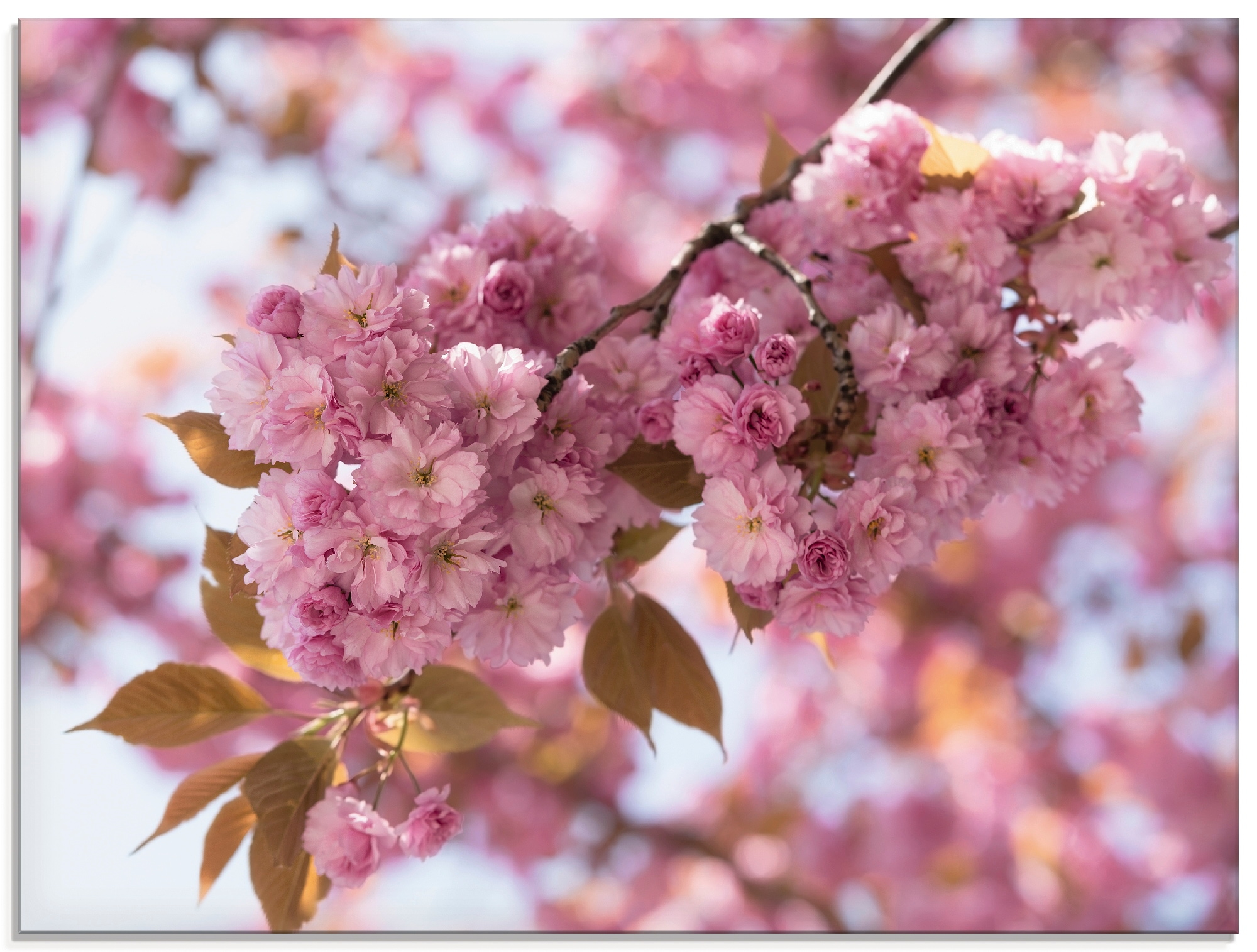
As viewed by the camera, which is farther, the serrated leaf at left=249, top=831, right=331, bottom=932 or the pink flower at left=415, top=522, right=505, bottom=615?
the serrated leaf at left=249, top=831, right=331, bottom=932

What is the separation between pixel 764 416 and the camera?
1.54 ft

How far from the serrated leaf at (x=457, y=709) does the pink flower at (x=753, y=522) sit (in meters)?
0.19

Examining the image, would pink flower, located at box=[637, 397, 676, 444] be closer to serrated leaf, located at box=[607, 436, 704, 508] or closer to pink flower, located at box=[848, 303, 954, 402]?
serrated leaf, located at box=[607, 436, 704, 508]

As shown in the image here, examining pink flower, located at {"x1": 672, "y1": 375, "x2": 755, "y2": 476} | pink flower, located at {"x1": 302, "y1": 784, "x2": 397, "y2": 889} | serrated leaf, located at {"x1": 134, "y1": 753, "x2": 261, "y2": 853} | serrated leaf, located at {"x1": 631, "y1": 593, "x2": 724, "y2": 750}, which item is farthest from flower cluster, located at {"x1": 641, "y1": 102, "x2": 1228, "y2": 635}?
serrated leaf, located at {"x1": 134, "y1": 753, "x2": 261, "y2": 853}

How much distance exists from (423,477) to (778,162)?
40 centimetres

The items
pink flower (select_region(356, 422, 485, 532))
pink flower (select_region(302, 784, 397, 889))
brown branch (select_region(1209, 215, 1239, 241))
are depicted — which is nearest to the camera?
pink flower (select_region(356, 422, 485, 532))

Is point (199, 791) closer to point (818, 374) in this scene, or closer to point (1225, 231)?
point (818, 374)

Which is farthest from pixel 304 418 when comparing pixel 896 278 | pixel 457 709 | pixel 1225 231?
pixel 1225 231

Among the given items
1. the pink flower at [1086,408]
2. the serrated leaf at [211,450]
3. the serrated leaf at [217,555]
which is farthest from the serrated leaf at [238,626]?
the pink flower at [1086,408]

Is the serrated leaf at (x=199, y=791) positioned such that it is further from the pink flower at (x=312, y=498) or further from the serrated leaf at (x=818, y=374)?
the serrated leaf at (x=818, y=374)

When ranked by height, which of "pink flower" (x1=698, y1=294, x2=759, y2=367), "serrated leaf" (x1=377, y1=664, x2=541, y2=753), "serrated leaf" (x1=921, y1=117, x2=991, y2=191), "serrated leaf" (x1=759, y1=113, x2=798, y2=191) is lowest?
"serrated leaf" (x1=377, y1=664, x2=541, y2=753)

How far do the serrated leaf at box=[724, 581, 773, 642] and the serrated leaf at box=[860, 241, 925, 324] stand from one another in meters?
0.19

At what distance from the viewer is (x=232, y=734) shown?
2.36 m

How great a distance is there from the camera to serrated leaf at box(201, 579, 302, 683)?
1.94 ft
